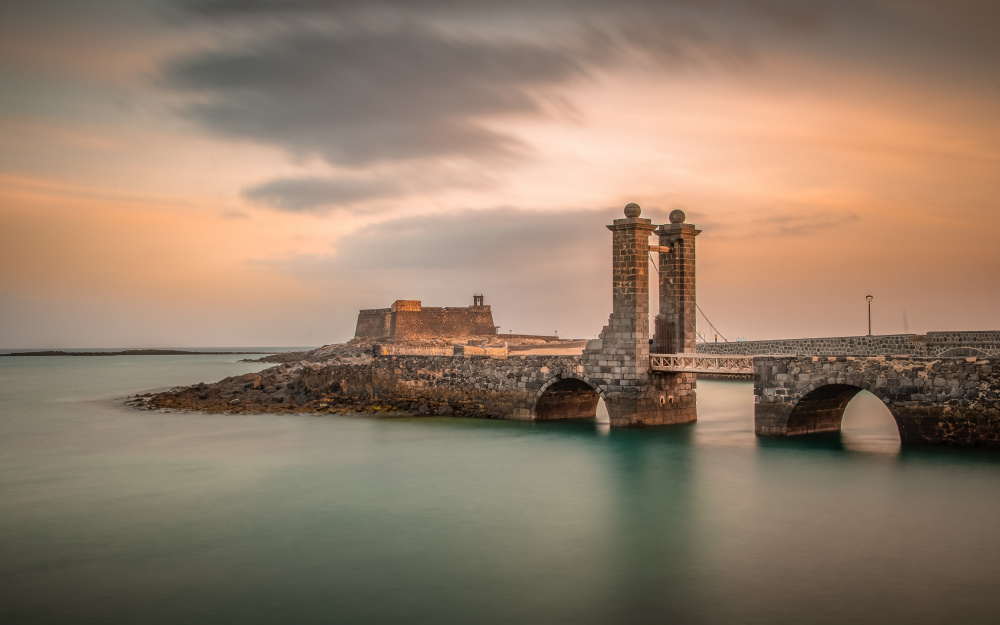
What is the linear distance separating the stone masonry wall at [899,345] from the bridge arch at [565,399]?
9.37 m

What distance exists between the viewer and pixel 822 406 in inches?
721

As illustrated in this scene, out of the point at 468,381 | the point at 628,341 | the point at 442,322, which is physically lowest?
the point at 468,381

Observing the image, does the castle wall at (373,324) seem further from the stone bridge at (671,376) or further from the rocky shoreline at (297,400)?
the stone bridge at (671,376)

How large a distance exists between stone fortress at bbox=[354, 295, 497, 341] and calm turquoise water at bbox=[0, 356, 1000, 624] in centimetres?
3198

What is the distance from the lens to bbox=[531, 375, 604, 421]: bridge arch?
2102 cm

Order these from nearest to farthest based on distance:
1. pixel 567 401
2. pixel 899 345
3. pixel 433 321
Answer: pixel 567 401 < pixel 899 345 < pixel 433 321

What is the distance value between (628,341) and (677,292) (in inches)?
94.7

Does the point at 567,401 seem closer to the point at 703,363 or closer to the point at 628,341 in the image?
the point at 628,341

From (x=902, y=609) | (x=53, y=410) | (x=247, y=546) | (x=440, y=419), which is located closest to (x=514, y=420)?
(x=440, y=419)

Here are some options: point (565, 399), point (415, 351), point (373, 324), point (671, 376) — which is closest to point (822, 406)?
point (671, 376)

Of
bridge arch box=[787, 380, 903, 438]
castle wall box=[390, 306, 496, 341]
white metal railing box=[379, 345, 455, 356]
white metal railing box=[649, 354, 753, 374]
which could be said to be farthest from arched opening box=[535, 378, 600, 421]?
castle wall box=[390, 306, 496, 341]

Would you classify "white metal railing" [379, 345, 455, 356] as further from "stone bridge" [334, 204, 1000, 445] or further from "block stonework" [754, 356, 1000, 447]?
"block stonework" [754, 356, 1000, 447]

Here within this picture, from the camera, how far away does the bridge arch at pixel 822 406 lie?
16.6 meters

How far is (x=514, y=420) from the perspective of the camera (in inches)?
854
